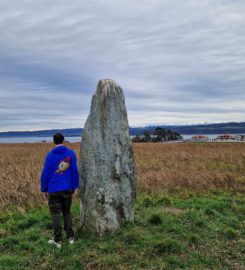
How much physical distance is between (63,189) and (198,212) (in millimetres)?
4039

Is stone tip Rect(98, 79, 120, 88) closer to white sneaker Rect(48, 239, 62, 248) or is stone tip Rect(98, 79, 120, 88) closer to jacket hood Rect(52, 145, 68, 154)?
jacket hood Rect(52, 145, 68, 154)

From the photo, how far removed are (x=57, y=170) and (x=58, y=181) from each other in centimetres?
23

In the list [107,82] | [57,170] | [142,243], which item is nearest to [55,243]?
[57,170]

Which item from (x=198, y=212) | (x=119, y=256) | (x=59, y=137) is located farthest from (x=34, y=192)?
(x=198, y=212)

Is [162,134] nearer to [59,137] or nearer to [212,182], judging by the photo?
[212,182]

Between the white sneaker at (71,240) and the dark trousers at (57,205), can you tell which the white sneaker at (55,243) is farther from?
the white sneaker at (71,240)

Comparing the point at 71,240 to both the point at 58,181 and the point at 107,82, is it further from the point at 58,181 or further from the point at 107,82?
the point at 107,82

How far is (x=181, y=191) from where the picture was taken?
965 centimetres

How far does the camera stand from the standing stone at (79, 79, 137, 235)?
18.8 ft

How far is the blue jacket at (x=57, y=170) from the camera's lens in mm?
5102

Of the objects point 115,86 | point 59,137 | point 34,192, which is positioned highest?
point 115,86

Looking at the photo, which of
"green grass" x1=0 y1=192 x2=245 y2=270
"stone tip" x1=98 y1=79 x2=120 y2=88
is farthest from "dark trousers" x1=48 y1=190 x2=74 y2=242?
"stone tip" x1=98 y1=79 x2=120 y2=88

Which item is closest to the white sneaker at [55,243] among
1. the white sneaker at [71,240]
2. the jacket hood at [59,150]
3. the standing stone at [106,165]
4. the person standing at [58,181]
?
the person standing at [58,181]

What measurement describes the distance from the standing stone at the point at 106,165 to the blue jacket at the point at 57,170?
67 cm
